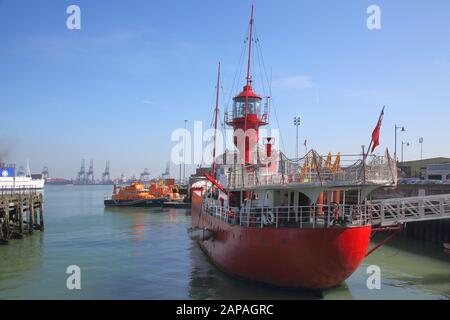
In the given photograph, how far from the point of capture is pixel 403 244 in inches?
1268

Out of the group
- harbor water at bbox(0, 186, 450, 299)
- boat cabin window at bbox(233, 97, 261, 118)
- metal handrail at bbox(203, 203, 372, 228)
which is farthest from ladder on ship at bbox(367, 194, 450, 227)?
boat cabin window at bbox(233, 97, 261, 118)

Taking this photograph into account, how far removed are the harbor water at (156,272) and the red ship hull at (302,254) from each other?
771 millimetres

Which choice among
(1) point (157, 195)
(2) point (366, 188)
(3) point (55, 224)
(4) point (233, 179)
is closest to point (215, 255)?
(4) point (233, 179)

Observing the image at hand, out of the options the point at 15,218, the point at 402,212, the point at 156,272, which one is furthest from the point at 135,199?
the point at 402,212

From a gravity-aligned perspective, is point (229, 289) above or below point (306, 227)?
below

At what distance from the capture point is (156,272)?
22.7 meters

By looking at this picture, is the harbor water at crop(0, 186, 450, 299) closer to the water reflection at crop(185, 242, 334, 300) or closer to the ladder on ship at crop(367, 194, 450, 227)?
the water reflection at crop(185, 242, 334, 300)

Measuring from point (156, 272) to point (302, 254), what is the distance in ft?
32.4

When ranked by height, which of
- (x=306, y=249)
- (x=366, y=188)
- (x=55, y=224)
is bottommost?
(x=55, y=224)

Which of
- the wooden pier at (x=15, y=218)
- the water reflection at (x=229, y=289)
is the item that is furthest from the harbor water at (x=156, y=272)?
the wooden pier at (x=15, y=218)

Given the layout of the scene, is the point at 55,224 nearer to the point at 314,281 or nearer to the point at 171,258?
the point at 171,258

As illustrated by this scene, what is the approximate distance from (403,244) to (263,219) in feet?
65.1

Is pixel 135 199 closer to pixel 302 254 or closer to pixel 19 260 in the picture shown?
pixel 19 260

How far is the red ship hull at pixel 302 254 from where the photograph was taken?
15.9 m
